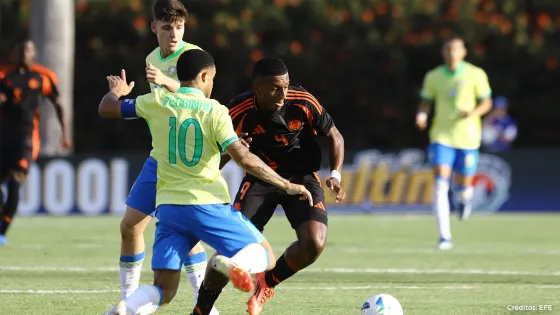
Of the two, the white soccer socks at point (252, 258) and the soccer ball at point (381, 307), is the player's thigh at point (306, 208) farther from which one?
the white soccer socks at point (252, 258)

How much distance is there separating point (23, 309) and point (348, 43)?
574 inches

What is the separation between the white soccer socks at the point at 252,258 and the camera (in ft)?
23.5

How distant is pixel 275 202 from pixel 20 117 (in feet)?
22.1

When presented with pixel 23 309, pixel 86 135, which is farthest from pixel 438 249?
pixel 86 135

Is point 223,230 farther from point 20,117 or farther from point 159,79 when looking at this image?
point 20,117

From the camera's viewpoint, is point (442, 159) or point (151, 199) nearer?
point (151, 199)

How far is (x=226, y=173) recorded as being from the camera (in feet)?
64.2

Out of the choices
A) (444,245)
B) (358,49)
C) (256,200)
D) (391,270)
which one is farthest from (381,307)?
(358,49)

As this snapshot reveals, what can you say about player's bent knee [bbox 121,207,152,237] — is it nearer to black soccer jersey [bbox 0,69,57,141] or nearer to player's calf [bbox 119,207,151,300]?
player's calf [bbox 119,207,151,300]

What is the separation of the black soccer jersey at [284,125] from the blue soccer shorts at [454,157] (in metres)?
6.03

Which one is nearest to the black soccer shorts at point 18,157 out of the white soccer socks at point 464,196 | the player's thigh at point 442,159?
the player's thigh at point 442,159

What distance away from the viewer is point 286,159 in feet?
29.6

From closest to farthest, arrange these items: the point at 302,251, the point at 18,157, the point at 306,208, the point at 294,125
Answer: the point at 302,251
the point at 306,208
the point at 294,125
the point at 18,157

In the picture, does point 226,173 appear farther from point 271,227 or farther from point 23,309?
point 23,309
